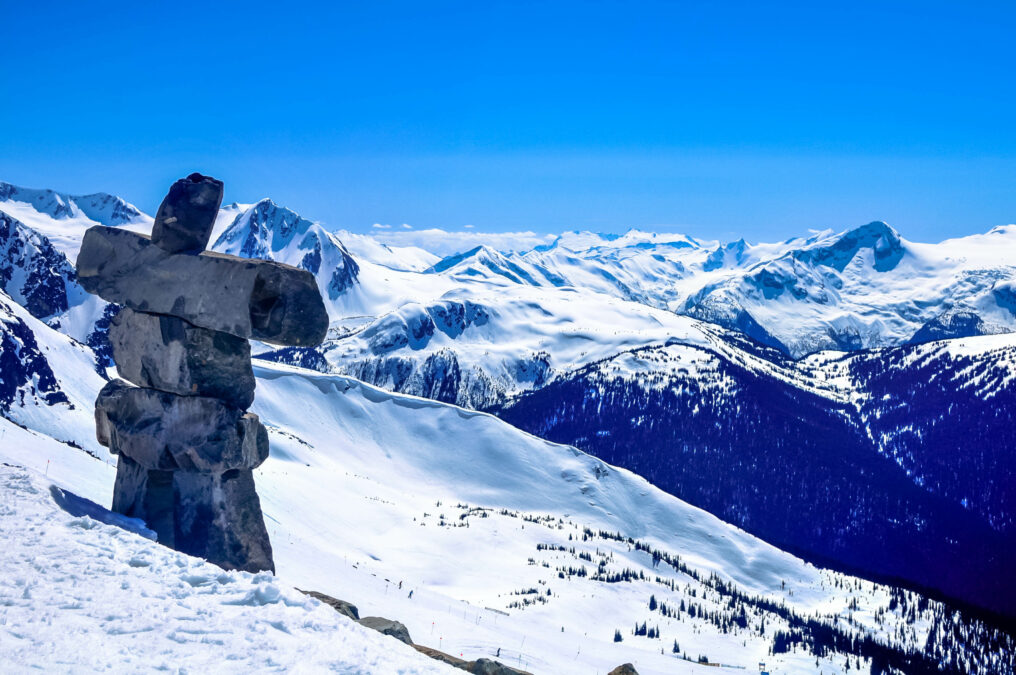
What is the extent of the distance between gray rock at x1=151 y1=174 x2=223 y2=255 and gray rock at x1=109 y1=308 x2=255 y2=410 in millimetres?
2373

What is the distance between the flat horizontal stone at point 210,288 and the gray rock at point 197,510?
491 cm

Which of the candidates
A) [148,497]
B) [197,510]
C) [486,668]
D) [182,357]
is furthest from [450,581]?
[182,357]

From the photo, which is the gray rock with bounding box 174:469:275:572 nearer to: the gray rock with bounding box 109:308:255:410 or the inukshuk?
the inukshuk

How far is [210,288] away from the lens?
2209 cm

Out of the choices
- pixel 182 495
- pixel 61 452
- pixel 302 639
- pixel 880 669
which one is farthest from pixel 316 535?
pixel 880 669

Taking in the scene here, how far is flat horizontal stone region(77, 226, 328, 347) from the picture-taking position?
21703 mm

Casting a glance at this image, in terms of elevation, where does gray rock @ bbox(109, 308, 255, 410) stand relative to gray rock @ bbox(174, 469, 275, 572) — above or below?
above

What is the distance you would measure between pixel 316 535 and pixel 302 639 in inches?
3154

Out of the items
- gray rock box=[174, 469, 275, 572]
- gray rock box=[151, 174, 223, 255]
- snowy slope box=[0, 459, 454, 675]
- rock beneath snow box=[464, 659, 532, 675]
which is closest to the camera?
snowy slope box=[0, 459, 454, 675]

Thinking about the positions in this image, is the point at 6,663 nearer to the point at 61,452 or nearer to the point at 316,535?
the point at 61,452

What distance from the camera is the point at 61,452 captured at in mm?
56719

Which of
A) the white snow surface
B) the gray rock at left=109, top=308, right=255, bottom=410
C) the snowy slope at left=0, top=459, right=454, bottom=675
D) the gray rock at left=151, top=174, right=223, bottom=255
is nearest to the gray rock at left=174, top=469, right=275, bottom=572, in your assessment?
the white snow surface

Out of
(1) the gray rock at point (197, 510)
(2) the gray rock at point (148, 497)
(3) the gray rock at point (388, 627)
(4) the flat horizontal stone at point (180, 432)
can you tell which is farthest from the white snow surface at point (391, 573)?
(3) the gray rock at point (388, 627)

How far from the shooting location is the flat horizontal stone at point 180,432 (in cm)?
2273
